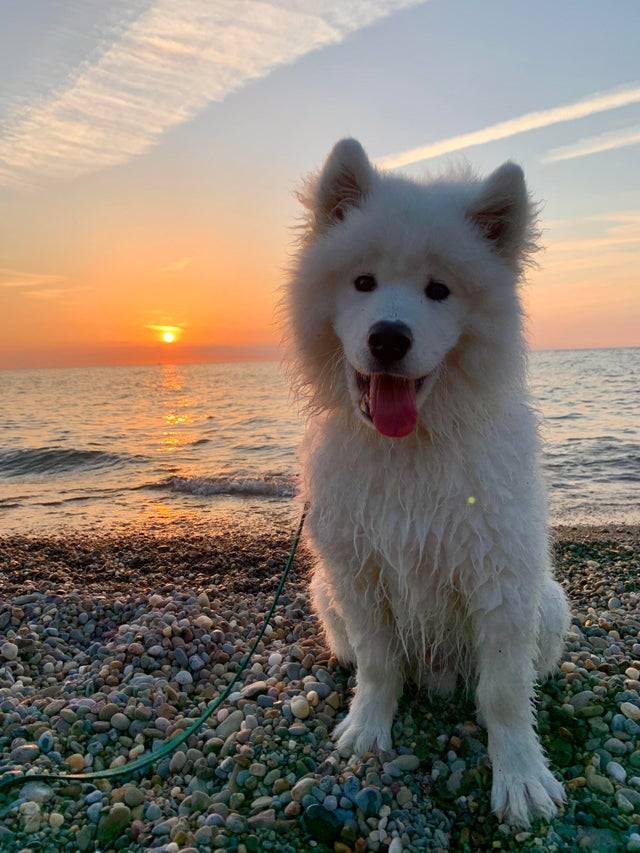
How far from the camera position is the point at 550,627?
2.99 m

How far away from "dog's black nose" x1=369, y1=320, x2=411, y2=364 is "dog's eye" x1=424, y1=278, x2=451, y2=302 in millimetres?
250

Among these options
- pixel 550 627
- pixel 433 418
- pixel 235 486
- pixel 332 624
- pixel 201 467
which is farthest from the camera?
pixel 201 467

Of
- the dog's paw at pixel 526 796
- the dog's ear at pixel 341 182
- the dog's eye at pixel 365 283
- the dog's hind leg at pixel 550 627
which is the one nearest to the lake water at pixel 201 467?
the dog's eye at pixel 365 283

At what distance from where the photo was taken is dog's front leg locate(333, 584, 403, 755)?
Answer: 286cm

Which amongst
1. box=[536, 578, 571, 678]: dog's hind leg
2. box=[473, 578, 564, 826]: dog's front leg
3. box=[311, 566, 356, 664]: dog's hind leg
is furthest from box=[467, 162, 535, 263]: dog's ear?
box=[311, 566, 356, 664]: dog's hind leg

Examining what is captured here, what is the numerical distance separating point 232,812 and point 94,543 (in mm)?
5068

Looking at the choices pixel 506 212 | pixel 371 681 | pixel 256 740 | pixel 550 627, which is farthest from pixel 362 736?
pixel 506 212

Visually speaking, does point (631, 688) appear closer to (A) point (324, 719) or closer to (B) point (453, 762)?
(B) point (453, 762)

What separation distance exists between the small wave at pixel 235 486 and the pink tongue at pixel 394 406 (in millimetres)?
Answer: 7363

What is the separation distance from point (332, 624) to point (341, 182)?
2.15 meters

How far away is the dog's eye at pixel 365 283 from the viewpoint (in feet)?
8.02

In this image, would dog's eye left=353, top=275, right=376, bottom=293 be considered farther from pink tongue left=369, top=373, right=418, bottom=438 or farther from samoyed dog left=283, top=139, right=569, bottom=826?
pink tongue left=369, top=373, right=418, bottom=438

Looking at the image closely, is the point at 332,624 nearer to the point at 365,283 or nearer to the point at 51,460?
the point at 365,283

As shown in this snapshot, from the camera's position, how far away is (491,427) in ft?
8.47
